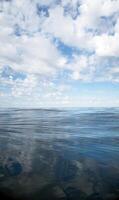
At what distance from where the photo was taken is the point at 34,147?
1733cm

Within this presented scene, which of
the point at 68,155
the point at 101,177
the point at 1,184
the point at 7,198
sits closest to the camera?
the point at 7,198

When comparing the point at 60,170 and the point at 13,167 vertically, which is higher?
the point at 13,167

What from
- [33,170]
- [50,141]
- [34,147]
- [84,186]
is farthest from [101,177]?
[50,141]

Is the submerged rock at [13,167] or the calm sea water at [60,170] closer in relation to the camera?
the calm sea water at [60,170]

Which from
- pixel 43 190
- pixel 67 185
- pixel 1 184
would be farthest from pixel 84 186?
pixel 1 184

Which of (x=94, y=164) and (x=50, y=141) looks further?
(x=50, y=141)

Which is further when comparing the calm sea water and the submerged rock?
the submerged rock

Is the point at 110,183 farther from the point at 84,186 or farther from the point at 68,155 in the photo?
the point at 68,155

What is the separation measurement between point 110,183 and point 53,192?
3.25m

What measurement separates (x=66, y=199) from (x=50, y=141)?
1141 cm

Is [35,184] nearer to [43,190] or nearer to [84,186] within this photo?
[43,190]

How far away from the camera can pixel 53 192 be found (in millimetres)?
8742

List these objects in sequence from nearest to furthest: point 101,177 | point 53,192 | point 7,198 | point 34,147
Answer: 1. point 7,198
2. point 53,192
3. point 101,177
4. point 34,147

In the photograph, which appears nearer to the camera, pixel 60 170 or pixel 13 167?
pixel 60 170
